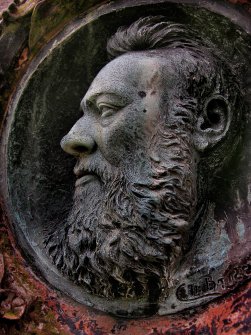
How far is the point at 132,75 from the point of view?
2111 mm

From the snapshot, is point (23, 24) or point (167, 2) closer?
point (167, 2)

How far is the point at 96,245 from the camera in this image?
2094 millimetres

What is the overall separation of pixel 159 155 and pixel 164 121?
11 cm

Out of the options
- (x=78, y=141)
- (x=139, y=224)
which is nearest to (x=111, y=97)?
(x=78, y=141)

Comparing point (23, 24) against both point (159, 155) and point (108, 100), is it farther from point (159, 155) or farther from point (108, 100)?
point (159, 155)

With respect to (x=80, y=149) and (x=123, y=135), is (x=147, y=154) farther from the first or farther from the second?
(x=80, y=149)

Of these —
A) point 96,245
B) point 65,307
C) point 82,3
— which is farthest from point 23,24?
point 65,307

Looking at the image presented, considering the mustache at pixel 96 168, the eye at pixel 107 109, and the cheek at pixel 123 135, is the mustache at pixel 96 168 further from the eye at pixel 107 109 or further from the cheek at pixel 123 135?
the eye at pixel 107 109

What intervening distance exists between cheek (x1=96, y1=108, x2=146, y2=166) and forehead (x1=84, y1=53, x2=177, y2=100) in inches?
2.9

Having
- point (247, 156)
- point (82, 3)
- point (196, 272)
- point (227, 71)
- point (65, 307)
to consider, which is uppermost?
point (82, 3)

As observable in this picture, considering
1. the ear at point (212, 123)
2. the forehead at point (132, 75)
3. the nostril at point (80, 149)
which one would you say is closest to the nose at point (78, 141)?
the nostril at point (80, 149)

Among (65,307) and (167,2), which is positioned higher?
(167,2)

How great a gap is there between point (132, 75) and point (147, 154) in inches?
10.1

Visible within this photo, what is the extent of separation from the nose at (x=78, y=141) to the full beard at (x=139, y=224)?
0.25ft
